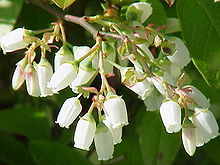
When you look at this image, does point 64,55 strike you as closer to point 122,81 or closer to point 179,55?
point 122,81

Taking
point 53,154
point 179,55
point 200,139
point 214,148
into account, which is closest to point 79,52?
point 179,55

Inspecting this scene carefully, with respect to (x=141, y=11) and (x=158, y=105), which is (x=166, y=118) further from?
(x=141, y=11)

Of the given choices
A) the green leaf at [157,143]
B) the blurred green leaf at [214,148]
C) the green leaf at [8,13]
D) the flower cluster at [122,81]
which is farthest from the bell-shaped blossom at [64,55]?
the blurred green leaf at [214,148]

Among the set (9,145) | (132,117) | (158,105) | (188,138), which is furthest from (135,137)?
(188,138)

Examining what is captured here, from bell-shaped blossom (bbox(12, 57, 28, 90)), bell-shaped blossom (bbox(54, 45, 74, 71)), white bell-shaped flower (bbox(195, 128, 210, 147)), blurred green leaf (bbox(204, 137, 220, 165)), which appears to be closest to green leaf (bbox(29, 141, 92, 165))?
blurred green leaf (bbox(204, 137, 220, 165))

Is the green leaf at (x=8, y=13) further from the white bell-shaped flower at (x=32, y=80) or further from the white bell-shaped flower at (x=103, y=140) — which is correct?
the white bell-shaped flower at (x=103, y=140)
